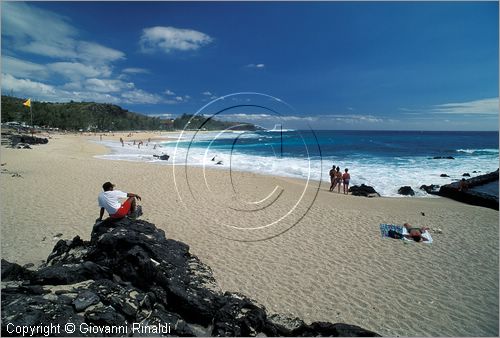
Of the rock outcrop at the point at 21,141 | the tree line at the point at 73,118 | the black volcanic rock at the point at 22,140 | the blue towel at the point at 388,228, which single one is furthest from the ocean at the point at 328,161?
the black volcanic rock at the point at 22,140

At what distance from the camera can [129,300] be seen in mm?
4770

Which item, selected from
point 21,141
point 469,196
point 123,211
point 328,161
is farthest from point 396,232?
point 21,141

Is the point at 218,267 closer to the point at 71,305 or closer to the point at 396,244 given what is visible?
the point at 71,305

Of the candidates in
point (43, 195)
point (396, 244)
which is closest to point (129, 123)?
point (43, 195)

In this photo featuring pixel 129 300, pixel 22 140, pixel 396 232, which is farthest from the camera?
pixel 22 140

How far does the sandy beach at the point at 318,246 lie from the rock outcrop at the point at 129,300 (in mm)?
1226

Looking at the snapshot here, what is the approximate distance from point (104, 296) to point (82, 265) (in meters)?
1.04

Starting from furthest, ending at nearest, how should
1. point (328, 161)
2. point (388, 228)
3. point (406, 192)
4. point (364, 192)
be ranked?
point (328, 161)
point (406, 192)
point (364, 192)
point (388, 228)

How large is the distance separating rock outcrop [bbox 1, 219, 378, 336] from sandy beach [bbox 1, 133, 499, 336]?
1226mm

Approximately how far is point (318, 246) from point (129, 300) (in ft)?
21.3

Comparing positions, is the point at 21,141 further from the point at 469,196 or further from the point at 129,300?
the point at 469,196

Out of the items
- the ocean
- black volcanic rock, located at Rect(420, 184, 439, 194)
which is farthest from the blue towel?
black volcanic rock, located at Rect(420, 184, 439, 194)

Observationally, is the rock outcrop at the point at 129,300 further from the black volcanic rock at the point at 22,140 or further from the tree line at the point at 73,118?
the black volcanic rock at the point at 22,140

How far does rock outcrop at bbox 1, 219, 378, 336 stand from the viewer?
408cm
